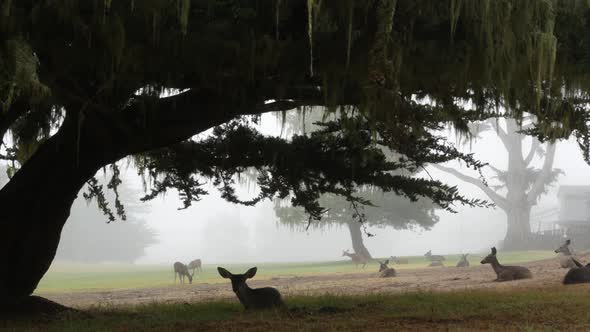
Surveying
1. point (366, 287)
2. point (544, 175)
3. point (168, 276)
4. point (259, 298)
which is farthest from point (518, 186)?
point (259, 298)

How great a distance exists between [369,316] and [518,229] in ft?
153

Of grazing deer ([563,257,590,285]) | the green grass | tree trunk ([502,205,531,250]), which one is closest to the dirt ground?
grazing deer ([563,257,590,285])

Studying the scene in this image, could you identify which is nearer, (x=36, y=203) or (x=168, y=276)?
(x=36, y=203)

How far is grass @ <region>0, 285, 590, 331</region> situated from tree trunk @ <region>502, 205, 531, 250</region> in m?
42.6

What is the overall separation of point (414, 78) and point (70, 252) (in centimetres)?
6961

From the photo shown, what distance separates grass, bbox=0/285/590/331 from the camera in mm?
7137

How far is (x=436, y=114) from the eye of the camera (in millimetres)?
8000

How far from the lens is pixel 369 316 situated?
811cm

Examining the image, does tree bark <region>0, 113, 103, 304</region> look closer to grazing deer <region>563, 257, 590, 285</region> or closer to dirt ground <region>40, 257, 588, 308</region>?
dirt ground <region>40, 257, 588, 308</region>

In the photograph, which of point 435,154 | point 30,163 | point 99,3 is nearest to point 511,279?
point 435,154

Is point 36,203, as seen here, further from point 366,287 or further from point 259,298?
point 366,287

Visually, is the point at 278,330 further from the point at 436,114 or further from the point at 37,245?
the point at 37,245

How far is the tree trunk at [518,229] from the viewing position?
168 ft

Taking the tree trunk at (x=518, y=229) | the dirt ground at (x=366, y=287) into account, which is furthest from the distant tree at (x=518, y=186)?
the dirt ground at (x=366, y=287)
